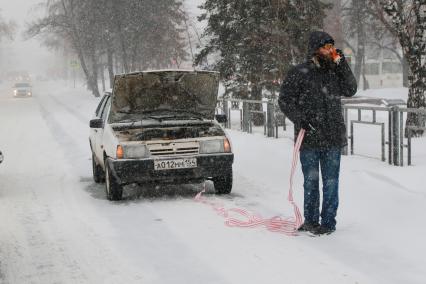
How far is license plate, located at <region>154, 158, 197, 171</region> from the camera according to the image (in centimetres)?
823

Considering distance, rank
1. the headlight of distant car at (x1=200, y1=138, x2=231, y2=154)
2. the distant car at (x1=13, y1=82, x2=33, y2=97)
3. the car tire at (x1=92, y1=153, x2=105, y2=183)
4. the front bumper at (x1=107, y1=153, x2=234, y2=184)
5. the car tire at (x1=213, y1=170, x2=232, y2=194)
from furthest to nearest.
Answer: the distant car at (x1=13, y1=82, x2=33, y2=97)
the car tire at (x1=92, y1=153, x2=105, y2=183)
the car tire at (x1=213, y1=170, x2=232, y2=194)
the headlight of distant car at (x1=200, y1=138, x2=231, y2=154)
the front bumper at (x1=107, y1=153, x2=234, y2=184)

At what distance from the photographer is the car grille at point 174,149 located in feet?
27.1

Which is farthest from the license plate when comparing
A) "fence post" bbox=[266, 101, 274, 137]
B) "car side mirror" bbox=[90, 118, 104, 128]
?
"fence post" bbox=[266, 101, 274, 137]

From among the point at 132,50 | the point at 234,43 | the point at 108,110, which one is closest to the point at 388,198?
the point at 108,110

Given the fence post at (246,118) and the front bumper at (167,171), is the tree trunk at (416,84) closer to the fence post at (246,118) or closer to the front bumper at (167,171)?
the fence post at (246,118)

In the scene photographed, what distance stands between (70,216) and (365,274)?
4.02 metres

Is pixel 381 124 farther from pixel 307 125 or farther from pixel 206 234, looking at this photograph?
pixel 206 234

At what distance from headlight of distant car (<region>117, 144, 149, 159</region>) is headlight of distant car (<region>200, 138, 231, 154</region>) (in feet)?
2.72

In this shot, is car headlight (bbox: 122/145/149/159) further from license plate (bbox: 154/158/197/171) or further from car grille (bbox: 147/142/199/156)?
license plate (bbox: 154/158/197/171)

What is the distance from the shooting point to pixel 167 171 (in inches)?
326

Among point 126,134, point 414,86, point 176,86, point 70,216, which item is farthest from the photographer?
point 414,86

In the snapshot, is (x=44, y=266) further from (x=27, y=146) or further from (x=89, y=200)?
(x=27, y=146)

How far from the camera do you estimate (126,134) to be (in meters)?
8.50

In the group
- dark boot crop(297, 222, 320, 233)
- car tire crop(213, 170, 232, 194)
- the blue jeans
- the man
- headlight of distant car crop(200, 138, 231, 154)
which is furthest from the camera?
car tire crop(213, 170, 232, 194)
